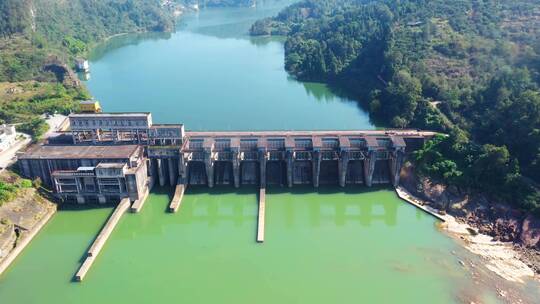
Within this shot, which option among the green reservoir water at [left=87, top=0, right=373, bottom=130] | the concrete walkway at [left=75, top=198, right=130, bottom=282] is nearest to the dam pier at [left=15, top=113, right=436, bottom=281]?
the concrete walkway at [left=75, top=198, right=130, bottom=282]

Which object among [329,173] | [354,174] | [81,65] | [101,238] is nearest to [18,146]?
[101,238]

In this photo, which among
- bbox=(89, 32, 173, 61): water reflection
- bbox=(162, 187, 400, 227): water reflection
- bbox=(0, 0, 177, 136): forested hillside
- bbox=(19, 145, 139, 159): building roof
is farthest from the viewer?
bbox=(89, 32, 173, 61): water reflection

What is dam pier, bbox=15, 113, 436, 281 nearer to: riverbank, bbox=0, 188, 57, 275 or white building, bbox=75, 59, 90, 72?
riverbank, bbox=0, 188, 57, 275

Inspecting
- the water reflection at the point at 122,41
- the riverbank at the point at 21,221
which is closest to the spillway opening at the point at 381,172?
the riverbank at the point at 21,221

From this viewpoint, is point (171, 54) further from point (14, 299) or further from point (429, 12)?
point (14, 299)

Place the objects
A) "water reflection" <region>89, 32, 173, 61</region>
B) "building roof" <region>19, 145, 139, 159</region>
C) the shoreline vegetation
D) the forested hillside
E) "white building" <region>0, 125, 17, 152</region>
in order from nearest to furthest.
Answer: the shoreline vegetation, "building roof" <region>19, 145, 139, 159</region>, "white building" <region>0, 125, 17, 152</region>, the forested hillside, "water reflection" <region>89, 32, 173, 61</region>

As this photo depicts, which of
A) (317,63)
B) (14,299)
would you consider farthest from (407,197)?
(317,63)

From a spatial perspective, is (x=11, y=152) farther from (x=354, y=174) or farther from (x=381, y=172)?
(x=381, y=172)
